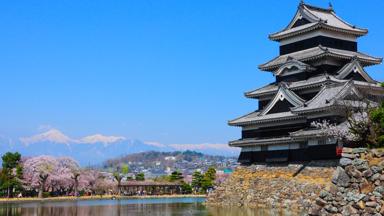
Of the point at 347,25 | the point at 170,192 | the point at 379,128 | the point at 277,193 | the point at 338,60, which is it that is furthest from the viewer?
the point at 170,192

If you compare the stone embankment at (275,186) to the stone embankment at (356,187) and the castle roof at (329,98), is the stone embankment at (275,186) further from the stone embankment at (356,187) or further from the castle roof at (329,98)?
the stone embankment at (356,187)

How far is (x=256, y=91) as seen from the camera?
48.8 metres

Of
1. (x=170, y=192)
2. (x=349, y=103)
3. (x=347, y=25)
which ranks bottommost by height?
(x=170, y=192)

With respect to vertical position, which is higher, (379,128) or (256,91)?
(256,91)

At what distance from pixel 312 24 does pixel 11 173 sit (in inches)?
1899

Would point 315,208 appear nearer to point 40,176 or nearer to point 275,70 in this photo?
point 275,70

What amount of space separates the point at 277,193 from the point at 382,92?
11.2 meters

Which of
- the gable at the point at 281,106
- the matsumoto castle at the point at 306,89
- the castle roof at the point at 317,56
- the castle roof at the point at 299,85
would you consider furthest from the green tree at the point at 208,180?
the gable at the point at 281,106

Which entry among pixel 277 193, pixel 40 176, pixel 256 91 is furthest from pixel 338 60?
pixel 40 176

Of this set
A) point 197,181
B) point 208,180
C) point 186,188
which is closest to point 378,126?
point 208,180

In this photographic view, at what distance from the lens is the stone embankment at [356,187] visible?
18891mm

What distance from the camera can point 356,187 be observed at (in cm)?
1950

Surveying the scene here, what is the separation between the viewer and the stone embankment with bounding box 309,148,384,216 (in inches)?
744

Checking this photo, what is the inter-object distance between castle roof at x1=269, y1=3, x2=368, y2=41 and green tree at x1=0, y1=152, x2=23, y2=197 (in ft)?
134
